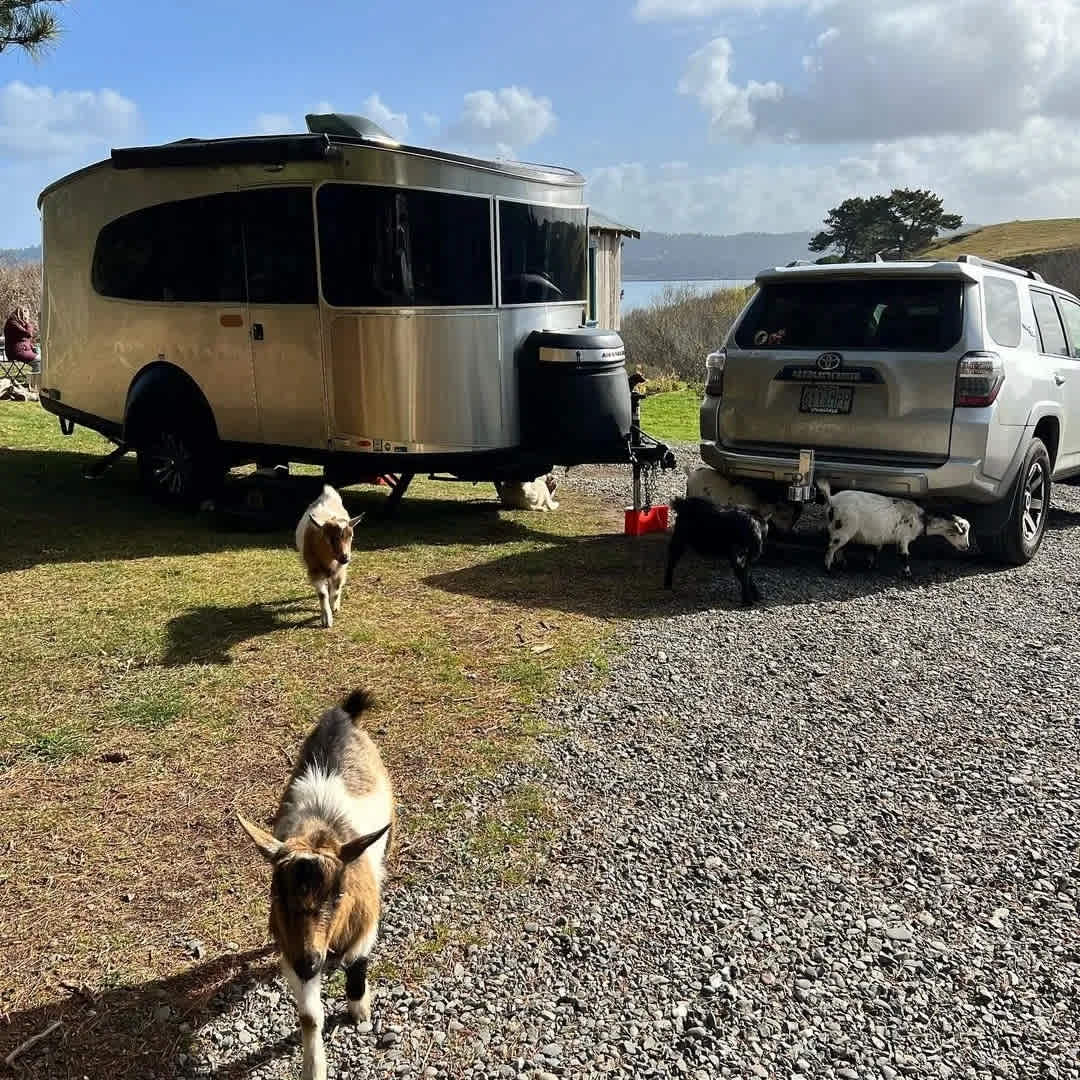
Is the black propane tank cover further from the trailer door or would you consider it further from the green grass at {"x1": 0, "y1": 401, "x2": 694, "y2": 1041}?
the trailer door

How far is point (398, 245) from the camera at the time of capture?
25.7 ft

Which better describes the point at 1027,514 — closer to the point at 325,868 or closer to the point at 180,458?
the point at 325,868

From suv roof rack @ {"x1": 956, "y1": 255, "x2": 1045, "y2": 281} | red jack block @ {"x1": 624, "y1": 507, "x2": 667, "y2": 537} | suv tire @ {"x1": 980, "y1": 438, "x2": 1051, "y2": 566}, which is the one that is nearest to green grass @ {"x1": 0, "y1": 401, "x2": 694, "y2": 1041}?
red jack block @ {"x1": 624, "y1": 507, "x2": 667, "y2": 537}

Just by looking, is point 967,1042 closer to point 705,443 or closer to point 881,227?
point 705,443

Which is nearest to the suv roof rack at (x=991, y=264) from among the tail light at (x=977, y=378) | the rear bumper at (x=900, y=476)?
the tail light at (x=977, y=378)

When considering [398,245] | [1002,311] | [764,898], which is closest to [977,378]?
[1002,311]

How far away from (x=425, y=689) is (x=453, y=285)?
4.07 m

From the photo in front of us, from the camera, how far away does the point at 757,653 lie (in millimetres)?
5914

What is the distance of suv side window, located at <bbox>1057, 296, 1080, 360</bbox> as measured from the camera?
884 centimetres

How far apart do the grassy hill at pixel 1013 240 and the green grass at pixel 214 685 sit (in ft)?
123

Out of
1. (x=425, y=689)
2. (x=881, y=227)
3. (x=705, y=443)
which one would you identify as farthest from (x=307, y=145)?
(x=881, y=227)

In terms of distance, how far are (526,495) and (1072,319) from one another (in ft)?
18.1

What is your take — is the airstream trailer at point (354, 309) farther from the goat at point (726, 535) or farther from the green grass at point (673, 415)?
the green grass at point (673, 415)

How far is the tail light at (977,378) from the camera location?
6.84 m
